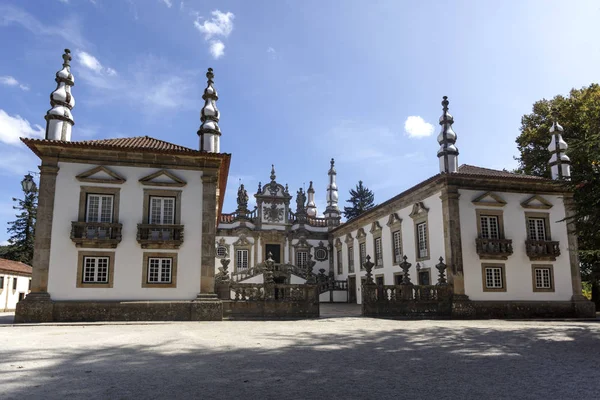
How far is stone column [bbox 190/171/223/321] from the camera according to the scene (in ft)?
47.4

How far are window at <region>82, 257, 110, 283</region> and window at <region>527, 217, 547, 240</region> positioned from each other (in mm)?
15945

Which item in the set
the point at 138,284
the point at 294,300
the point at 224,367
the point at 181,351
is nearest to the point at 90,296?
the point at 138,284

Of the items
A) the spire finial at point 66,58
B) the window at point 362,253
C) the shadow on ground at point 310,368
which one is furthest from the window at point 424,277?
the spire finial at point 66,58

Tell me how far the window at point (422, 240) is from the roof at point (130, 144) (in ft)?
33.3

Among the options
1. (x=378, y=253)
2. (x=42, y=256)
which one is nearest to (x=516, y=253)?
(x=378, y=253)

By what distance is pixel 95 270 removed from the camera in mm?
14445

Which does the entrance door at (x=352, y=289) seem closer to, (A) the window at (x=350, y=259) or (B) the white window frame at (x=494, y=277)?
(A) the window at (x=350, y=259)

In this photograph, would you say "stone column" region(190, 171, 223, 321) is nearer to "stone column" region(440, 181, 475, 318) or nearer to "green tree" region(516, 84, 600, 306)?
"stone column" region(440, 181, 475, 318)

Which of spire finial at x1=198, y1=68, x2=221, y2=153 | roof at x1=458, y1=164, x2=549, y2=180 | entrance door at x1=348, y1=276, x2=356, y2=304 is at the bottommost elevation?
entrance door at x1=348, y1=276, x2=356, y2=304

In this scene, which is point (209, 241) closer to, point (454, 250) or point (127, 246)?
point (127, 246)

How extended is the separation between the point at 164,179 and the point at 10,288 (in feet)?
57.8

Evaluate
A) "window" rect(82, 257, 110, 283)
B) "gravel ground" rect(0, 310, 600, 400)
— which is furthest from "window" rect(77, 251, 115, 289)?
"gravel ground" rect(0, 310, 600, 400)

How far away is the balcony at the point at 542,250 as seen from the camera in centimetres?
1820

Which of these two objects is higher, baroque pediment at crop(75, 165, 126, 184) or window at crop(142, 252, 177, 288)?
baroque pediment at crop(75, 165, 126, 184)
